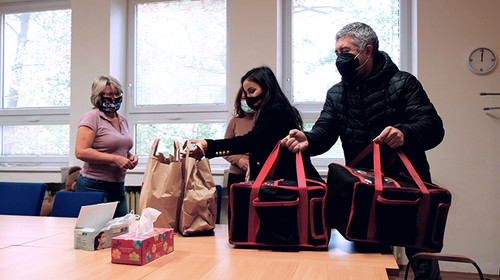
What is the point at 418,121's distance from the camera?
1414mm

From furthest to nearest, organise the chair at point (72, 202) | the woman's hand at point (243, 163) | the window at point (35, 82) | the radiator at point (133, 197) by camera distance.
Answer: the window at point (35, 82), the radiator at point (133, 197), the woman's hand at point (243, 163), the chair at point (72, 202)

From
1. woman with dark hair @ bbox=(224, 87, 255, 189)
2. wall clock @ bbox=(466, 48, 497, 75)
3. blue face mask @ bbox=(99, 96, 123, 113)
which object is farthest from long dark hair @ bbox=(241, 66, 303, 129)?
wall clock @ bbox=(466, 48, 497, 75)

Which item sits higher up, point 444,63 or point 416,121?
point 444,63

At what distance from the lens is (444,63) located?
3.25 meters

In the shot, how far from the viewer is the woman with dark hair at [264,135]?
156 centimetres

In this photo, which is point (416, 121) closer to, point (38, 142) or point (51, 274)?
point (51, 274)

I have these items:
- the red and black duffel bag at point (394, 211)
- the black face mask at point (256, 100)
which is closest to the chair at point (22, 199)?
the black face mask at point (256, 100)

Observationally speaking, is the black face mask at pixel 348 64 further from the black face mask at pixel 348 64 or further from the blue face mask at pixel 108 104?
the blue face mask at pixel 108 104

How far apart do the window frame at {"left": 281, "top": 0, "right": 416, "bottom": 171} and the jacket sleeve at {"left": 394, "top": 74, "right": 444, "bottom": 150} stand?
2017 mm

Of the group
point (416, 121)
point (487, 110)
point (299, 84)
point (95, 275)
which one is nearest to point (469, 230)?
point (487, 110)

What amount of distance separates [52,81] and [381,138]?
154 inches

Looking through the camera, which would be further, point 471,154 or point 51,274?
point 471,154

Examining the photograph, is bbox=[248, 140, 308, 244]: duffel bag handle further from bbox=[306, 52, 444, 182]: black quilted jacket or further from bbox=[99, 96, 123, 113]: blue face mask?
bbox=[99, 96, 123, 113]: blue face mask

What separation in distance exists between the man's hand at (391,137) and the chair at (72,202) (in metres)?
1.58
